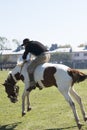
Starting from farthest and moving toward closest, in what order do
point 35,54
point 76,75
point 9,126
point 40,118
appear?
point 40,118, point 35,54, point 9,126, point 76,75

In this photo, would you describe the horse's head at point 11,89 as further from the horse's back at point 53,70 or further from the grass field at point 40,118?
the horse's back at point 53,70

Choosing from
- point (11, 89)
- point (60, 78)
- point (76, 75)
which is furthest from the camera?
point (11, 89)

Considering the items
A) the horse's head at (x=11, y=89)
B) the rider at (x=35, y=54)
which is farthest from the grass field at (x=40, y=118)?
the rider at (x=35, y=54)

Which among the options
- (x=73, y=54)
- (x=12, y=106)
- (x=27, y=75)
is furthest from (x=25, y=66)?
(x=73, y=54)

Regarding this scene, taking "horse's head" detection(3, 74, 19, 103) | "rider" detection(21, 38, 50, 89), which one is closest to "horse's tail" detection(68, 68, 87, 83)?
"rider" detection(21, 38, 50, 89)

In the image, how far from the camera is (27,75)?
12273 mm

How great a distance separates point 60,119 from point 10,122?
162 cm

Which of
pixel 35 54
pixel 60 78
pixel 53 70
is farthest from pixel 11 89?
pixel 60 78

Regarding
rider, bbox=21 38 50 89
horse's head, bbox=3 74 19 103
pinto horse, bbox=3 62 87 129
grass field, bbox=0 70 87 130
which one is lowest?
grass field, bbox=0 70 87 130

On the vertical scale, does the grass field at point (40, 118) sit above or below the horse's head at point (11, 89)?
below

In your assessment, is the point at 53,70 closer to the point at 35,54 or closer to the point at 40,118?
the point at 35,54

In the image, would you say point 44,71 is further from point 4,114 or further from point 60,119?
point 4,114

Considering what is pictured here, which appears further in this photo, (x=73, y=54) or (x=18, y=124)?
(x=73, y=54)

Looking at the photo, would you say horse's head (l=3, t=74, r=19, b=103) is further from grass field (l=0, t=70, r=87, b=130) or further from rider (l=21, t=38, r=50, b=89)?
rider (l=21, t=38, r=50, b=89)
